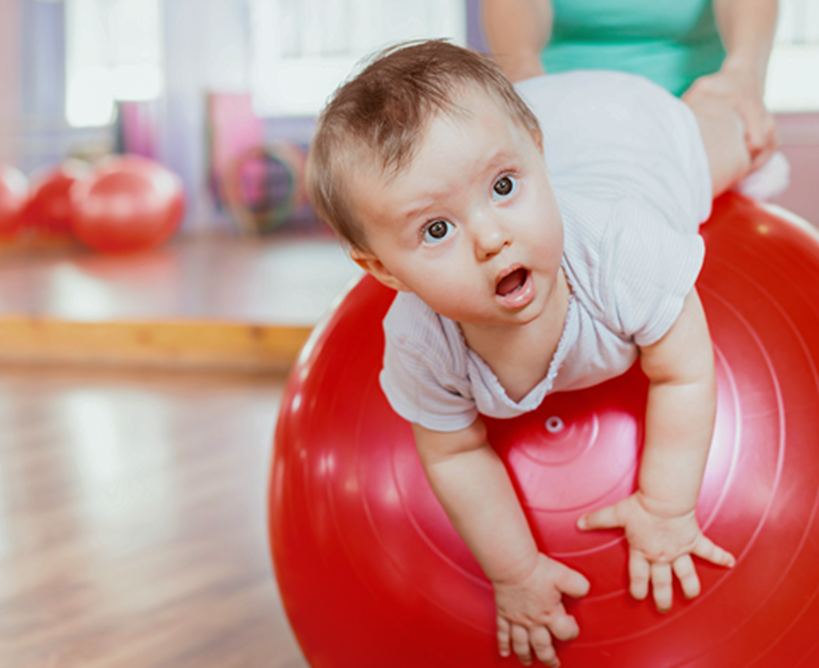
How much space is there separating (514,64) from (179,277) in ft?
7.81

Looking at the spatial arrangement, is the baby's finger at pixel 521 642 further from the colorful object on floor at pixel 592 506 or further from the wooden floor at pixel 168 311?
the wooden floor at pixel 168 311

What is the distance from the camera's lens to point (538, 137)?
24.2 inches

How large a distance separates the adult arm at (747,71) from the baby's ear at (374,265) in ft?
1.65

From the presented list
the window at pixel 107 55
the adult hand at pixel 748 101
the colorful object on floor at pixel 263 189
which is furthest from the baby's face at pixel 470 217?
the window at pixel 107 55

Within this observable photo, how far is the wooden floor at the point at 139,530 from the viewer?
1035 mm

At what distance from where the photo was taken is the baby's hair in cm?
56

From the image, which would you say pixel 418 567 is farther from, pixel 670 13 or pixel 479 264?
pixel 670 13

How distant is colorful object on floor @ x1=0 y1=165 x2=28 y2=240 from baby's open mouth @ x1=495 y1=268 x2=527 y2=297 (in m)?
4.28

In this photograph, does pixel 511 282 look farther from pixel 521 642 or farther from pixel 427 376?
pixel 521 642

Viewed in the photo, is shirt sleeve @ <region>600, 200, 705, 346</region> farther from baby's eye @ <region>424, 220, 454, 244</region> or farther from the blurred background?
the blurred background

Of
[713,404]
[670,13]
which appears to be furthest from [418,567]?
[670,13]

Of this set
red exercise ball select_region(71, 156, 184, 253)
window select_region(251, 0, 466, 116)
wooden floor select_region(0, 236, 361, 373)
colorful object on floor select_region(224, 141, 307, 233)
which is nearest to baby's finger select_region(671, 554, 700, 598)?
wooden floor select_region(0, 236, 361, 373)

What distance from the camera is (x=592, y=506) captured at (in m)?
0.71

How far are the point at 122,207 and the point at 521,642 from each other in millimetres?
3716
